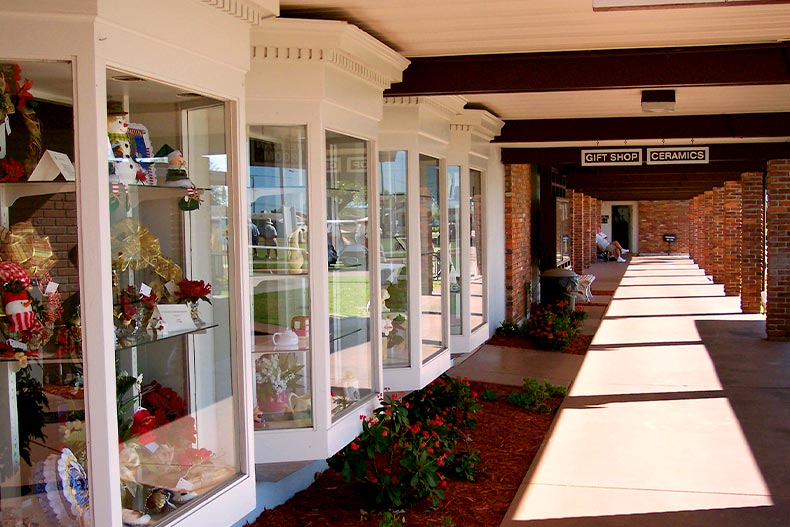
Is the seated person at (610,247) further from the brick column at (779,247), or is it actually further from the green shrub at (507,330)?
the green shrub at (507,330)

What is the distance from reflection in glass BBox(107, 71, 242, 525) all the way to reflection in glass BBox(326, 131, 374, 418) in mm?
1585

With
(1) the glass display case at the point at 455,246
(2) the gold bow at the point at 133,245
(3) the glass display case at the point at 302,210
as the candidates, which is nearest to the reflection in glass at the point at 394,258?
(3) the glass display case at the point at 302,210

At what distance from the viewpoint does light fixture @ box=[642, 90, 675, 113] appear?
7804mm

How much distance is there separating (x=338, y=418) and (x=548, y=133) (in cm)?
676

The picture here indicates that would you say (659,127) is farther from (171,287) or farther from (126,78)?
(126,78)

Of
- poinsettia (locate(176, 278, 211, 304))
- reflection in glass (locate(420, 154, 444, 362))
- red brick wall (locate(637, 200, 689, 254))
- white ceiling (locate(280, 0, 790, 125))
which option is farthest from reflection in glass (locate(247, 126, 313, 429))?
red brick wall (locate(637, 200, 689, 254))

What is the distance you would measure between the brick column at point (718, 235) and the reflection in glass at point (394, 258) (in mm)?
17591

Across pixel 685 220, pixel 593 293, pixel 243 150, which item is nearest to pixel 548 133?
pixel 243 150

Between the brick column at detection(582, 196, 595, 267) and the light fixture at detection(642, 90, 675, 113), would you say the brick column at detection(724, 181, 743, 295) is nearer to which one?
the brick column at detection(582, 196, 595, 267)

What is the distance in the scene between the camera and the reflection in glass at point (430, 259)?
843 centimetres

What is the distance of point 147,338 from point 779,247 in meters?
12.0

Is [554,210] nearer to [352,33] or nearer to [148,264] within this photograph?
[352,33]

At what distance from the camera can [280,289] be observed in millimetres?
5746

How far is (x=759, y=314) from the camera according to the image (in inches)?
672
